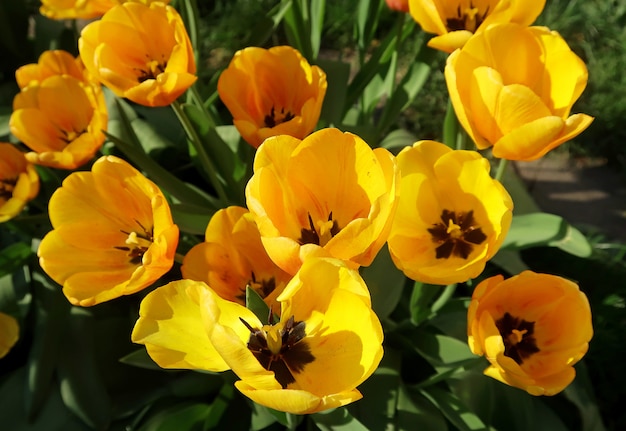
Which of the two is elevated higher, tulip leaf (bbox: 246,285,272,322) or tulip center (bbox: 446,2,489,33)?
tulip center (bbox: 446,2,489,33)

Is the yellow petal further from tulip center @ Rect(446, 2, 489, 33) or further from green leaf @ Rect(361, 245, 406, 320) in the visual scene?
tulip center @ Rect(446, 2, 489, 33)

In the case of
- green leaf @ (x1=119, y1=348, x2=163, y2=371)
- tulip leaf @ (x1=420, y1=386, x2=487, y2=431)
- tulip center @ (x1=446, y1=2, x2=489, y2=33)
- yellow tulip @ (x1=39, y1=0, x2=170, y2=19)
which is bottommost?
tulip leaf @ (x1=420, y1=386, x2=487, y2=431)

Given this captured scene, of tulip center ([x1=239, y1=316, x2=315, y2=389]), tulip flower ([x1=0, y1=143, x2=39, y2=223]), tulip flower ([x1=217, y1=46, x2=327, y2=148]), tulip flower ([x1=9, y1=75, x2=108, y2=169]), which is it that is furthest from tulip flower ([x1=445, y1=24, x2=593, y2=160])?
tulip flower ([x1=0, y1=143, x2=39, y2=223])

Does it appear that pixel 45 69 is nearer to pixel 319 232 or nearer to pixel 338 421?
pixel 319 232

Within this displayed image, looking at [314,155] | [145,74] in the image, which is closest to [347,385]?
[314,155]

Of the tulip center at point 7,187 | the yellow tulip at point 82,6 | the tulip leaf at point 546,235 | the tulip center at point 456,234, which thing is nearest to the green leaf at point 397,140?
the tulip leaf at point 546,235

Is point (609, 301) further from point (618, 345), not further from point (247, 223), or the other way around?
point (247, 223)

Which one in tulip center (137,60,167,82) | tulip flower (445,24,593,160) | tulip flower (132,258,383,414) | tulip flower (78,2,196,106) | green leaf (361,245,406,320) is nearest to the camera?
tulip flower (132,258,383,414)

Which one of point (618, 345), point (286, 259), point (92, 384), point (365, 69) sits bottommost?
point (618, 345)
